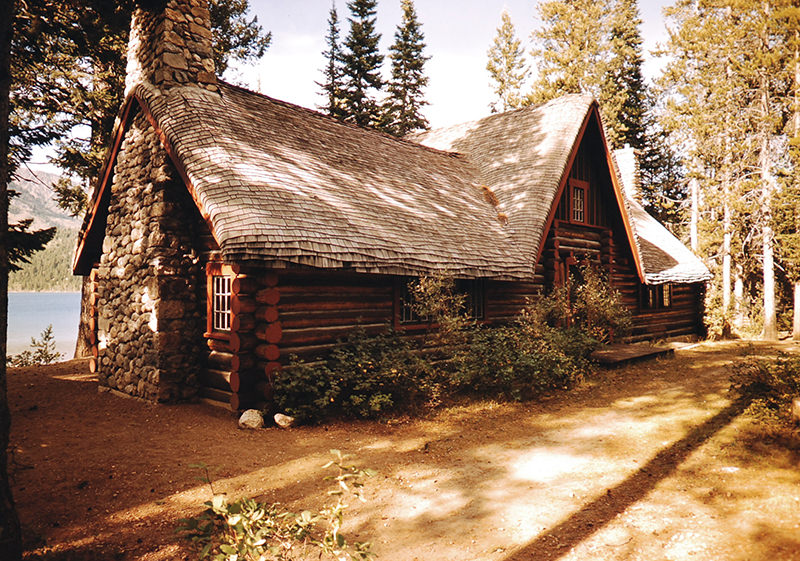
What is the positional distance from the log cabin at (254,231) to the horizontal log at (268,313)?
0.02 m

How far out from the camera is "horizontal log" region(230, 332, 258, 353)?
8.63m

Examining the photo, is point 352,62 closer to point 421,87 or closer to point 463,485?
point 421,87

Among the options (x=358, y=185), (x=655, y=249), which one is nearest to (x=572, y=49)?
(x=655, y=249)

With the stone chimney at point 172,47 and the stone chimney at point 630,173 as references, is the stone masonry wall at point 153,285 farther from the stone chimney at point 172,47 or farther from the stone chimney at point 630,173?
the stone chimney at point 630,173

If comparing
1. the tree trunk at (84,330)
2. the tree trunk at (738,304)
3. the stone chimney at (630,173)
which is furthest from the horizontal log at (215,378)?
the tree trunk at (738,304)

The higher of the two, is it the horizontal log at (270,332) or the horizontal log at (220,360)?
the horizontal log at (270,332)

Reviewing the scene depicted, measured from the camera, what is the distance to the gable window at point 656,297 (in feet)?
62.4

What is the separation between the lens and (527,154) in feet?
53.1

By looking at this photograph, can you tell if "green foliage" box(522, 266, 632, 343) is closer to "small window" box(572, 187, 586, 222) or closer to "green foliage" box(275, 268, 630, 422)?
"green foliage" box(275, 268, 630, 422)

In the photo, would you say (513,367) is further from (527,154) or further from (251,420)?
(527,154)

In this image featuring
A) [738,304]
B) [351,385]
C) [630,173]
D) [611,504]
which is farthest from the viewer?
[630,173]

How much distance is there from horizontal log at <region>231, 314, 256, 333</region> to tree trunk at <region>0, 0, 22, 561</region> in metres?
4.43

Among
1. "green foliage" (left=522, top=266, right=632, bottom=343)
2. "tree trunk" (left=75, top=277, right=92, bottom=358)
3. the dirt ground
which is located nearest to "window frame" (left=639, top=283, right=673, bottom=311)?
"green foliage" (left=522, top=266, right=632, bottom=343)

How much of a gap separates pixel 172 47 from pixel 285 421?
852 cm
